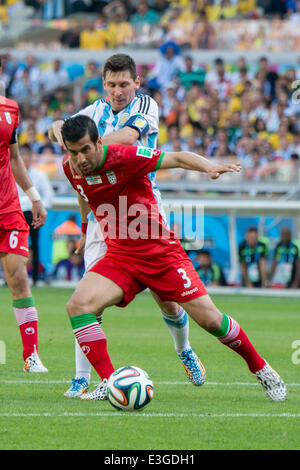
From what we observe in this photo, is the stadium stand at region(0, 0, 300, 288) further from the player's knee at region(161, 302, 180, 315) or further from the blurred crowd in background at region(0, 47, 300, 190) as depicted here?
the player's knee at region(161, 302, 180, 315)

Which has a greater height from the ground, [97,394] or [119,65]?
[119,65]

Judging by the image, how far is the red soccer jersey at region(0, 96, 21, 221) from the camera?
8.12 m

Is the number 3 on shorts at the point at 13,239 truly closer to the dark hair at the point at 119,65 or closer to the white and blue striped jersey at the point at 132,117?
the white and blue striped jersey at the point at 132,117

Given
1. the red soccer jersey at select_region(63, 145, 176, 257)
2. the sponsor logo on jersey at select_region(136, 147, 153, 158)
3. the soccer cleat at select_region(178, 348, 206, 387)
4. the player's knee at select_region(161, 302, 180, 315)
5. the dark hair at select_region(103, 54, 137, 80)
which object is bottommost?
the soccer cleat at select_region(178, 348, 206, 387)

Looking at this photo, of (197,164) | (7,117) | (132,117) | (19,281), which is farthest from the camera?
(19,281)

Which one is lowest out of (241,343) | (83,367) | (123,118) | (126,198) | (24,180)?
(83,367)

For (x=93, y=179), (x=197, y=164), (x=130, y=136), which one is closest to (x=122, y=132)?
(x=130, y=136)

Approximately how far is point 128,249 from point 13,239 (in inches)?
70.1

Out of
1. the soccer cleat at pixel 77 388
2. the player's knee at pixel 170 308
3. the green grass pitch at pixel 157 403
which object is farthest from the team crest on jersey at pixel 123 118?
the green grass pitch at pixel 157 403

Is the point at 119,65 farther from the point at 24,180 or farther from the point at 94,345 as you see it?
the point at 94,345

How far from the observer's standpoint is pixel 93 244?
24.0ft

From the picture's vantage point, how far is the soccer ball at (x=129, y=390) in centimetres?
619

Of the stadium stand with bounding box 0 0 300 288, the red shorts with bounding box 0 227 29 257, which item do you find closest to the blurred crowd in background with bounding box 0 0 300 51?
the stadium stand with bounding box 0 0 300 288

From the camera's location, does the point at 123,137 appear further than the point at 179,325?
No
